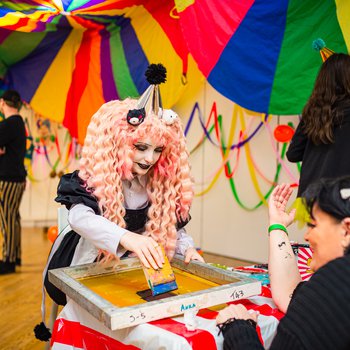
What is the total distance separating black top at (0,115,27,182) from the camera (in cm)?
323

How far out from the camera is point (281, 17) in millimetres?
2068

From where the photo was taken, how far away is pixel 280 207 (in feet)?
4.08

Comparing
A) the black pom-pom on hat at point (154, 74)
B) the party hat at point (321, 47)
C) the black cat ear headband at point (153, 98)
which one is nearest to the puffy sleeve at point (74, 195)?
the black cat ear headband at point (153, 98)

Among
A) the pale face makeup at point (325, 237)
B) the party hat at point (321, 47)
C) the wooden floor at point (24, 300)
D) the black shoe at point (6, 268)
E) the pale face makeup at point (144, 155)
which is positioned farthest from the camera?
the black shoe at point (6, 268)

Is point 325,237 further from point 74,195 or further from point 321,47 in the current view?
point 321,47

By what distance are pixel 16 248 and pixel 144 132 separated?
254 cm

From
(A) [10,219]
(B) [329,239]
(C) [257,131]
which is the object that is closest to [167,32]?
(C) [257,131]

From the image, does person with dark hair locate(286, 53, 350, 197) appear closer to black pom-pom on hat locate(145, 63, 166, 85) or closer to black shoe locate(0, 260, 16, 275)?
black pom-pom on hat locate(145, 63, 166, 85)

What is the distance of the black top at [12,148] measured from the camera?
3227 mm

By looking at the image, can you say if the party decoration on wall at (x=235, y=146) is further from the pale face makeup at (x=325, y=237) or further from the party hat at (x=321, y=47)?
the pale face makeup at (x=325, y=237)

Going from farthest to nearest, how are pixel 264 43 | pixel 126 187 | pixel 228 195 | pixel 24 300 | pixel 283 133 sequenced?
pixel 228 195, pixel 283 133, pixel 24 300, pixel 264 43, pixel 126 187

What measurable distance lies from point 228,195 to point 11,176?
1.85 metres

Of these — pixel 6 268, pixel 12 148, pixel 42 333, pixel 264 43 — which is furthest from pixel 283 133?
pixel 6 268

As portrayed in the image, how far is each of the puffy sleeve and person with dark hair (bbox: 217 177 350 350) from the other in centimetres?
55
